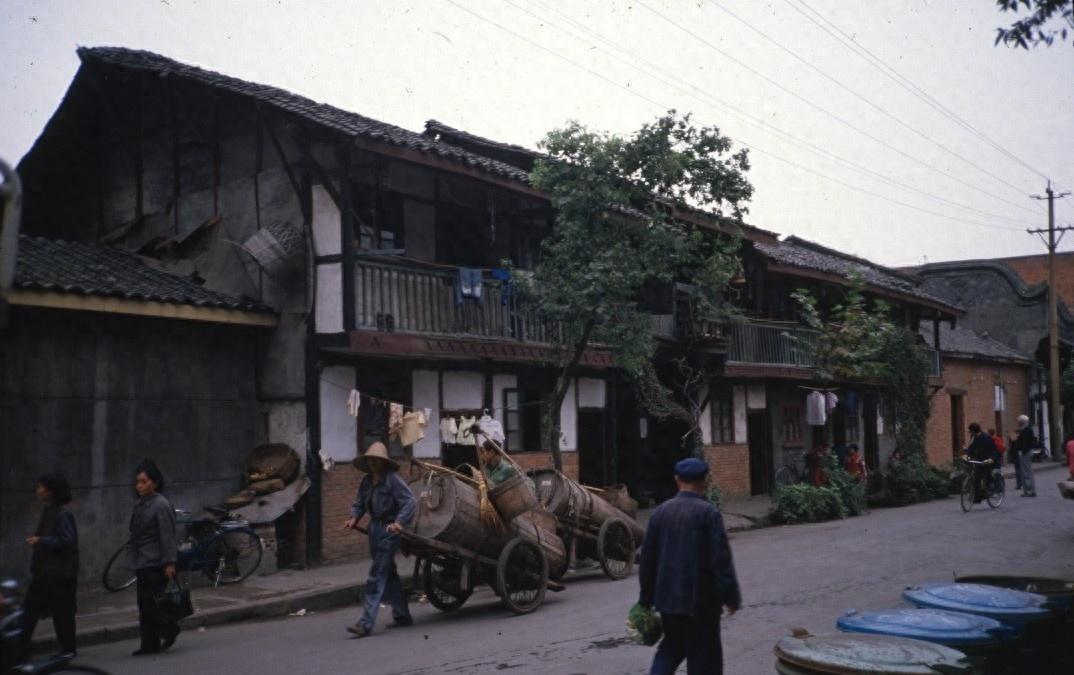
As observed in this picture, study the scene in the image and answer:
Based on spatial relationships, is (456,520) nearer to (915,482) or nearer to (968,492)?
(968,492)

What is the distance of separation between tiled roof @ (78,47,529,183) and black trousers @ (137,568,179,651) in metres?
6.95

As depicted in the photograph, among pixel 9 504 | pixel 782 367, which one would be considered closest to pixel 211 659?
pixel 9 504

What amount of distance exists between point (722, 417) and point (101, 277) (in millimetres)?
16283

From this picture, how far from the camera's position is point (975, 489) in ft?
70.4

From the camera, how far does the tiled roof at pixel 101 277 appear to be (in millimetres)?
12602

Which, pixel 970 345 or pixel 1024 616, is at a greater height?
pixel 970 345

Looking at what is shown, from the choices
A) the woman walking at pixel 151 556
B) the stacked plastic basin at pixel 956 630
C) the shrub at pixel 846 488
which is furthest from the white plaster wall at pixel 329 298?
the shrub at pixel 846 488

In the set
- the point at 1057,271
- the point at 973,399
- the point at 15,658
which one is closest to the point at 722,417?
the point at 973,399

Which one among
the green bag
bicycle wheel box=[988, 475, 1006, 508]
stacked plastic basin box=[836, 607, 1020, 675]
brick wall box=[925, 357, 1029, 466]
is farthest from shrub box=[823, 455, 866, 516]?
the green bag

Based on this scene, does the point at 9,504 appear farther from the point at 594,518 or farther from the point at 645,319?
the point at 645,319

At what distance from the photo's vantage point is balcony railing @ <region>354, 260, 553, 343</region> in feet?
50.1

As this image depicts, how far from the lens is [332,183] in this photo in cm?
1557

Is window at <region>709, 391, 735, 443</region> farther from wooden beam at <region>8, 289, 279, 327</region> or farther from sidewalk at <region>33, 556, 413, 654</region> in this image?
wooden beam at <region>8, 289, 279, 327</region>

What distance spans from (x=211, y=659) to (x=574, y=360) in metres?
9.04
